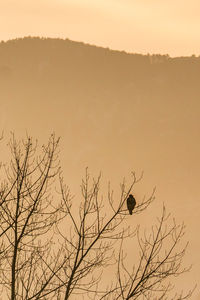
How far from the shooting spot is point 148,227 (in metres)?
197

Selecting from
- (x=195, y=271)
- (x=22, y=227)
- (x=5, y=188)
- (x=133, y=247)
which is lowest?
(x=22, y=227)

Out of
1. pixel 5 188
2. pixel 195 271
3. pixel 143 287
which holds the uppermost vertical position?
pixel 195 271

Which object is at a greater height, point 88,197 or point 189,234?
point 189,234

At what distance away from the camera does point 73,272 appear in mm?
11195

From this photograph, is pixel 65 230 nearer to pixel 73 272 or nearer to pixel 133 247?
pixel 133 247

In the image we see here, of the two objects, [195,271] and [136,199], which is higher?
[195,271]

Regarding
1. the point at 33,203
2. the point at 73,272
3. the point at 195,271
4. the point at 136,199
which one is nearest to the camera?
the point at 73,272

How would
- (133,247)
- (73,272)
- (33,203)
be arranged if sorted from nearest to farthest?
(73,272) → (33,203) → (133,247)

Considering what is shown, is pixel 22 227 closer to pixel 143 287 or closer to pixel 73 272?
pixel 73 272

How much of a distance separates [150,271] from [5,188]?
2651mm

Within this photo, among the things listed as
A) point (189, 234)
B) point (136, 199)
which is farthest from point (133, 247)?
point (136, 199)

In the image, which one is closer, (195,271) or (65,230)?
(195,271)

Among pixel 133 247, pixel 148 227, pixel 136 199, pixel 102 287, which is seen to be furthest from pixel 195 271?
pixel 136 199

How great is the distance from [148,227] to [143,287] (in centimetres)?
18714
